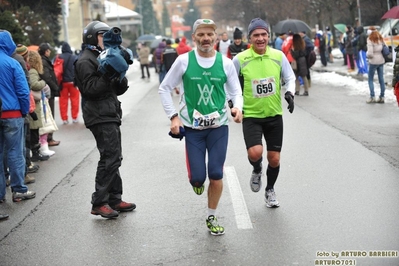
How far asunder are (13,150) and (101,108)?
1.82m

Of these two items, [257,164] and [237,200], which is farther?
[237,200]

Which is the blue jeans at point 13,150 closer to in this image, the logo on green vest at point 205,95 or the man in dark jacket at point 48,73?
the logo on green vest at point 205,95

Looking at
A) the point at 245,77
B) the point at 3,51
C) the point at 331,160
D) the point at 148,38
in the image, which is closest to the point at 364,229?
the point at 245,77

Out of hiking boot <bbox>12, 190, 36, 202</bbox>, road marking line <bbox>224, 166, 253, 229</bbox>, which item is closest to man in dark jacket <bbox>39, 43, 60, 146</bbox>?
hiking boot <bbox>12, 190, 36, 202</bbox>

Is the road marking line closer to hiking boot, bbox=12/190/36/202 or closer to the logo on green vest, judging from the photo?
the logo on green vest

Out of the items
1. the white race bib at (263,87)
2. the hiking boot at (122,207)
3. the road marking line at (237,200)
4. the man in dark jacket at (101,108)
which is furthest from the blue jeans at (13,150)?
the white race bib at (263,87)

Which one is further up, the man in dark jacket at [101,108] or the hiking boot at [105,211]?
the man in dark jacket at [101,108]

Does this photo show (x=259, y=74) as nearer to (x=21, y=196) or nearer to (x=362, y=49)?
(x=21, y=196)

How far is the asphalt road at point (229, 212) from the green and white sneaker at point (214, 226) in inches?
2.5

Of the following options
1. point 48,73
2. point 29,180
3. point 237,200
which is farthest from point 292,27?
point 237,200

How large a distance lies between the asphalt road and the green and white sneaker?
0.06 metres

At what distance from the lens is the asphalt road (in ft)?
19.8

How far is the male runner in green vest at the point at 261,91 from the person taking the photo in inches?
291

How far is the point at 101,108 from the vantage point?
734 centimetres
